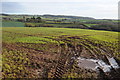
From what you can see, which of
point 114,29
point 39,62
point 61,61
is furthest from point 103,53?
point 114,29

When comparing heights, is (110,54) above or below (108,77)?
above

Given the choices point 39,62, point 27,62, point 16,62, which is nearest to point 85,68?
point 39,62

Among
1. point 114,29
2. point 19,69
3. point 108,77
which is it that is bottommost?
point 108,77

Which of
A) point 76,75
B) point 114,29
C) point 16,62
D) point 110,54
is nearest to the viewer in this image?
point 76,75

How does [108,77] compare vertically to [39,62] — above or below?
below

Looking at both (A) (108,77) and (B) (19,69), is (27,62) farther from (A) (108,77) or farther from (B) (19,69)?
(A) (108,77)

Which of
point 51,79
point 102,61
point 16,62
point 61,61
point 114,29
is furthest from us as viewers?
point 114,29

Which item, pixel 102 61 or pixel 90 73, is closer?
pixel 90 73

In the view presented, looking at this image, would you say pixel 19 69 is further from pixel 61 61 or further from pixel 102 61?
pixel 102 61

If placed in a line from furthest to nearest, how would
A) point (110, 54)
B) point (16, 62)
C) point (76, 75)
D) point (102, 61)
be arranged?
point (110, 54) < point (102, 61) < point (16, 62) < point (76, 75)
